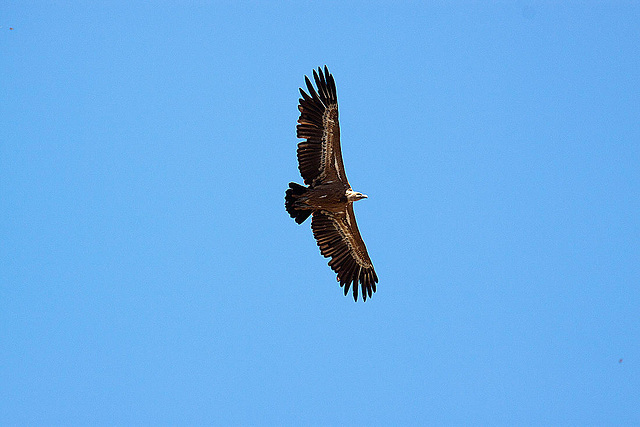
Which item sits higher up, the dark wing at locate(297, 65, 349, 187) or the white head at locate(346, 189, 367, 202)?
the dark wing at locate(297, 65, 349, 187)

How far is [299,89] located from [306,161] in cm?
182

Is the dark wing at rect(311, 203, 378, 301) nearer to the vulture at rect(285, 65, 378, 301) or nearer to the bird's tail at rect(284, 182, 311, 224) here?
the vulture at rect(285, 65, 378, 301)

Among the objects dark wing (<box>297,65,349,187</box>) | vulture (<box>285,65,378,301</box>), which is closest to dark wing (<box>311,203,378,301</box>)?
vulture (<box>285,65,378,301</box>)

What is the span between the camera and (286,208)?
1898 cm

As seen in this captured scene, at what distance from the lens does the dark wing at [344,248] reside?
19984mm

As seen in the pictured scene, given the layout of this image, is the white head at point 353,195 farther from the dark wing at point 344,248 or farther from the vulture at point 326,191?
the dark wing at point 344,248

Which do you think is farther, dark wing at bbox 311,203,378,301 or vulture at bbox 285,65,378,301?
dark wing at bbox 311,203,378,301

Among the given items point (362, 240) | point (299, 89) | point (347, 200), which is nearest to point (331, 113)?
point (299, 89)

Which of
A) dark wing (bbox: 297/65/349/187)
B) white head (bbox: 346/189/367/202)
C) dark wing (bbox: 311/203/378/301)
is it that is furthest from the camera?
dark wing (bbox: 311/203/378/301)

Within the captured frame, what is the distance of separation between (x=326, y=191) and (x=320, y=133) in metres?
1.50

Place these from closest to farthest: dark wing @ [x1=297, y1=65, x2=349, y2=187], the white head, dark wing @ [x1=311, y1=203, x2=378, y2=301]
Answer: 1. dark wing @ [x1=297, y1=65, x2=349, y2=187]
2. the white head
3. dark wing @ [x1=311, y1=203, x2=378, y2=301]

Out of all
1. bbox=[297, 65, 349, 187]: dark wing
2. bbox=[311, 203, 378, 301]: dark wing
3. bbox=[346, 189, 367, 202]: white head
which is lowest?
bbox=[311, 203, 378, 301]: dark wing

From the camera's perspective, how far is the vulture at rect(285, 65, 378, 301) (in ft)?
60.6

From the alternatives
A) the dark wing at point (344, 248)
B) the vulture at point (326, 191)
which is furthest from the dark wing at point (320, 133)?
the dark wing at point (344, 248)
